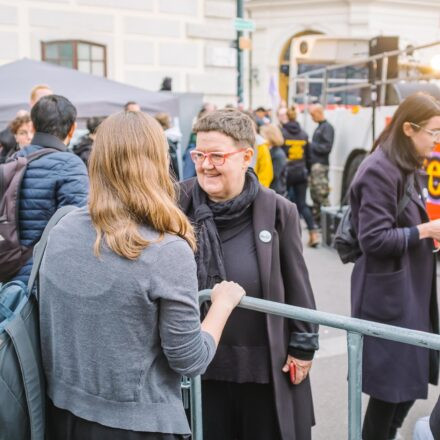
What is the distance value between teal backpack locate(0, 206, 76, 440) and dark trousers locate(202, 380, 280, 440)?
836 millimetres

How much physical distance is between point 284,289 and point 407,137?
1.04 metres

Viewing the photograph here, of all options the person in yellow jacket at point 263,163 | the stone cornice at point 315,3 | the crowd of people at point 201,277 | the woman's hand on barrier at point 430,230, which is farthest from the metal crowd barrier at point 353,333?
the stone cornice at point 315,3

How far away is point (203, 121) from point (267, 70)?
2238cm

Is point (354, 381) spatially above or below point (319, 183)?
above

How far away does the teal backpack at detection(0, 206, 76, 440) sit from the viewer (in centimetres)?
163

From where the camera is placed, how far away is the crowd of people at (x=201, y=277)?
5.29ft

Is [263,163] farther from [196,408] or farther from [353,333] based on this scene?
[353,333]

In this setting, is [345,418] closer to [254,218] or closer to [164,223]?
[254,218]

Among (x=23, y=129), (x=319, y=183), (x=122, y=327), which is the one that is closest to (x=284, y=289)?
(x=122, y=327)

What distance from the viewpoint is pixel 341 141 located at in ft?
31.2

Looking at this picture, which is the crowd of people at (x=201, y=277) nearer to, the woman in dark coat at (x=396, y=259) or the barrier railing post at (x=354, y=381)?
the woman in dark coat at (x=396, y=259)

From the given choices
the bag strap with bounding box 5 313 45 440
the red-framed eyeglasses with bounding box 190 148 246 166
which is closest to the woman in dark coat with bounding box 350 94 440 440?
the red-framed eyeglasses with bounding box 190 148 246 166

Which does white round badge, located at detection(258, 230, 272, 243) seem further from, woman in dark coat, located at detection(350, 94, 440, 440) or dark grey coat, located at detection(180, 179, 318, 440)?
woman in dark coat, located at detection(350, 94, 440, 440)

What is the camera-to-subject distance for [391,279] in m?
2.80
